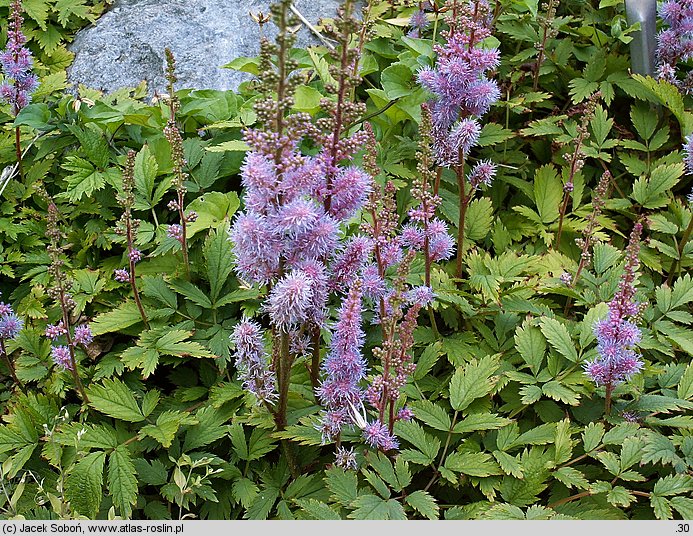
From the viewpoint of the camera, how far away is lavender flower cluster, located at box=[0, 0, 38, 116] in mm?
3371

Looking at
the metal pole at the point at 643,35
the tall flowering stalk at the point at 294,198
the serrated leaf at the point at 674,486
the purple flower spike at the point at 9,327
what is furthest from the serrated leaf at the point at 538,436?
the metal pole at the point at 643,35

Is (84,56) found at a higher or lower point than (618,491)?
higher

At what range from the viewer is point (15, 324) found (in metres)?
2.86

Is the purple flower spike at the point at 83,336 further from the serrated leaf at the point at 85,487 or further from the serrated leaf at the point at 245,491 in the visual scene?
the serrated leaf at the point at 245,491

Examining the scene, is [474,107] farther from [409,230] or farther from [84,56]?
[84,56]

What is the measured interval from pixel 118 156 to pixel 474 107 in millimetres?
1832

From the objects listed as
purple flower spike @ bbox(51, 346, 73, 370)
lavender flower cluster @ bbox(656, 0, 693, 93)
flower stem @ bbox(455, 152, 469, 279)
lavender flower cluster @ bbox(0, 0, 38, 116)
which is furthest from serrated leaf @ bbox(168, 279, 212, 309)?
lavender flower cluster @ bbox(656, 0, 693, 93)

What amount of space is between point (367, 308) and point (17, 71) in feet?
6.89

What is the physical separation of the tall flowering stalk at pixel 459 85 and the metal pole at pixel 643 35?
4.28 feet

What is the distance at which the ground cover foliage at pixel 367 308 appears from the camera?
7.47 ft

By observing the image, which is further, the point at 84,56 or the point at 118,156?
the point at 84,56

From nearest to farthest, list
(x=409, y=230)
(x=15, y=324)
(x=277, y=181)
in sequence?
1. (x=277, y=181)
2. (x=409, y=230)
3. (x=15, y=324)

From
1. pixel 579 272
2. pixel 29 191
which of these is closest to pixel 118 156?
pixel 29 191

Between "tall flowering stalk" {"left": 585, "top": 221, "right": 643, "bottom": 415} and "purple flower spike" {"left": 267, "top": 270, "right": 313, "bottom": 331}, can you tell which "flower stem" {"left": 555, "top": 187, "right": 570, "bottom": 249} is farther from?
"purple flower spike" {"left": 267, "top": 270, "right": 313, "bottom": 331}
